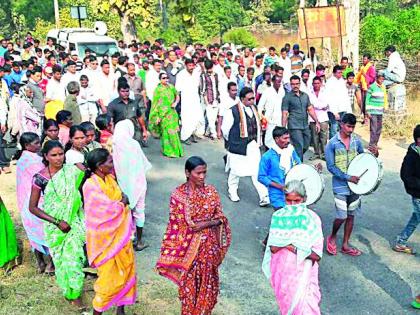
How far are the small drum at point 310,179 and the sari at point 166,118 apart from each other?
15.0ft

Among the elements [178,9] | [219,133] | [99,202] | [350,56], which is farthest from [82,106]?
[350,56]

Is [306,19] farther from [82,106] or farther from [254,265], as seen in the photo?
[254,265]

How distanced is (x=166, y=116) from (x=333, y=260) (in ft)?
16.2

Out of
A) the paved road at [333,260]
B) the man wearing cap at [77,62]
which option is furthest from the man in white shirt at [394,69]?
the man wearing cap at [77,62]

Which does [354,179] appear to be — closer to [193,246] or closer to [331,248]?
[331,248]

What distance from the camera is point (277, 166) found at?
636 cm

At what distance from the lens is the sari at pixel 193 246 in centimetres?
445

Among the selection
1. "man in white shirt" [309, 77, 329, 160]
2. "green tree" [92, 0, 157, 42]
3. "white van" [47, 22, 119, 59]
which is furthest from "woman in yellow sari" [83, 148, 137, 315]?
"green tree" [92, 0, 157, 42]

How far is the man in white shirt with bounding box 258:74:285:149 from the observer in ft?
31.8

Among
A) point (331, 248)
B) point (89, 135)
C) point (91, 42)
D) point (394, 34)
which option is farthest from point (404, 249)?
point (91, 42)

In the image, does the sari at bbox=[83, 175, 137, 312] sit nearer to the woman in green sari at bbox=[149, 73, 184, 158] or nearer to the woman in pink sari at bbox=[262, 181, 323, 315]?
the woman in pink sari at bbox=[262, 181, 323, 315]

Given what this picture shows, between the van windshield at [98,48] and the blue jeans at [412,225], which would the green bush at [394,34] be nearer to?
the van windshield at [98,48]

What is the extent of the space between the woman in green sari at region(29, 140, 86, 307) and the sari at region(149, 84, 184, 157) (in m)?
5.24

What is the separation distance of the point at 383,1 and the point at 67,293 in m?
43.7
